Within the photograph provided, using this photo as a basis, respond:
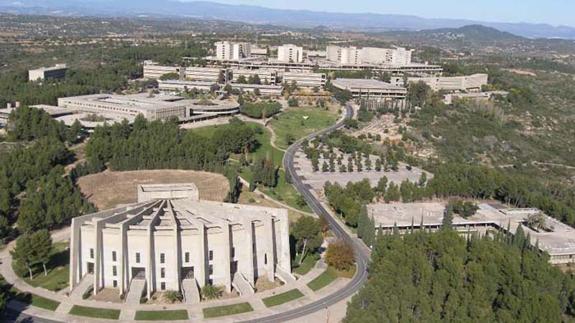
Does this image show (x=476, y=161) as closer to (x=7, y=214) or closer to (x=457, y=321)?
(x=457, y=321)

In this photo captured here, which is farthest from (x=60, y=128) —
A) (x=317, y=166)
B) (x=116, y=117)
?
(x=317, y=166)

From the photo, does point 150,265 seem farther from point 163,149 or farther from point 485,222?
point 485,222

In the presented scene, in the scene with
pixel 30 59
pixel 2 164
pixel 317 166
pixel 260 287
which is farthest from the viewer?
pixel 30 59

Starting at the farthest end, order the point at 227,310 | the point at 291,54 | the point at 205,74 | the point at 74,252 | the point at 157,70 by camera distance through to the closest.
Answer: the point at 291,54 < the point at 157,70 < the point at 205,74 < the point at 74,252 < the point at 227,310

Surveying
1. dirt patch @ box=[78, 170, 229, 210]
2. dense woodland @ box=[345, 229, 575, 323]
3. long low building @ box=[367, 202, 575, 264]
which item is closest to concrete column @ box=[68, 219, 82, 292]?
dirt patch @ box=[78, 170, 229, 210]

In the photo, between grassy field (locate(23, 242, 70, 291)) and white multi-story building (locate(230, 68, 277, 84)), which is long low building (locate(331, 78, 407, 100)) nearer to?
white multi-story building (locate(230, 68, 277, 84))

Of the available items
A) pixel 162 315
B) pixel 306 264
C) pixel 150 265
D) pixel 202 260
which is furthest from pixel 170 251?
pixel 306 264

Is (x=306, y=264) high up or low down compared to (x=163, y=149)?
down
